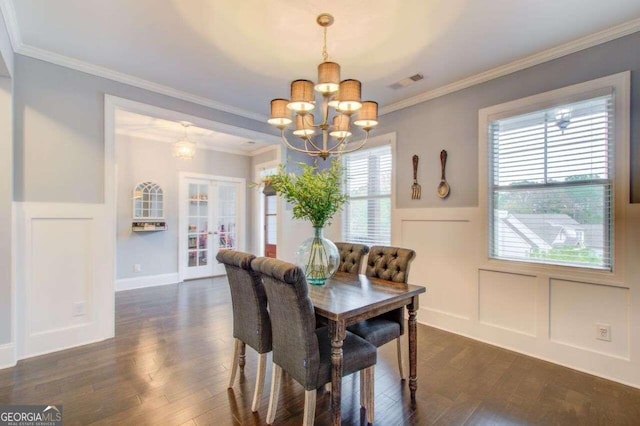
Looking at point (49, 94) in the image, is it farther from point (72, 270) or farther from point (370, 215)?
point (370, 215)

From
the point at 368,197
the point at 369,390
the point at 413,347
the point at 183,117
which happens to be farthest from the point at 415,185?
the point at 183,117

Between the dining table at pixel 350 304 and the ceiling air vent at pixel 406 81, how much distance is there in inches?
85.1

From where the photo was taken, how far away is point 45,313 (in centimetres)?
277

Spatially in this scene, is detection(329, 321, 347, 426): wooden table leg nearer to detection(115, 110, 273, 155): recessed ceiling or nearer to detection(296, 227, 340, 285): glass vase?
detection(296, 227, 340, 285): glass vase

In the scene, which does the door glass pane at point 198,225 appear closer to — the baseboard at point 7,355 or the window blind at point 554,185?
the baseboard at point 7,355

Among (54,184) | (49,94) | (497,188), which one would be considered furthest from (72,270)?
(497,188)

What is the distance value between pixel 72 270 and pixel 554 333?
179 inches

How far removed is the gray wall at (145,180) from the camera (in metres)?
5.06

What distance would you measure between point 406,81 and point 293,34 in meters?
1.43

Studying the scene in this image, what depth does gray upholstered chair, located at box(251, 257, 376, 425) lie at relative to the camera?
5.16 ft

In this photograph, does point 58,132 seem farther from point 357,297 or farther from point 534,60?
point 534,60

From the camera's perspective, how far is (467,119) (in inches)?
127

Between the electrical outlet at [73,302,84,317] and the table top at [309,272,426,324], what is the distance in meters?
2.47

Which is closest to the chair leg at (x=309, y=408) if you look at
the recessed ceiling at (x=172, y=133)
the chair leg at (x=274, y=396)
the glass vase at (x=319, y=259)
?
the chair leg at (x=274, y=396)
